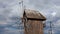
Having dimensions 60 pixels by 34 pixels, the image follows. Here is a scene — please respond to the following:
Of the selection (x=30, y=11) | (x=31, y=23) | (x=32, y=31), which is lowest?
(x=32, y=31)

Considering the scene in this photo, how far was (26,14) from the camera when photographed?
185 inches

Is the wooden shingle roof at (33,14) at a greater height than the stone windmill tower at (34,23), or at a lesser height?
greater

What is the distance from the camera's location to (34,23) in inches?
177

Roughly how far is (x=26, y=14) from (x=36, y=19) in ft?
1.39

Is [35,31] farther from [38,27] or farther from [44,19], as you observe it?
[44,19]

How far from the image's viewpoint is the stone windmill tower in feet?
14.6


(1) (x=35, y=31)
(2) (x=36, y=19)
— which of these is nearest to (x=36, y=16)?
(2) (x=36, y=19)

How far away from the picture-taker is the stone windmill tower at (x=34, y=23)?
4.45 m

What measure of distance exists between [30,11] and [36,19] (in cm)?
44

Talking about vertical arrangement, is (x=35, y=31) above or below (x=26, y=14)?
below

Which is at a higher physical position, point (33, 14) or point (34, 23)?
point (33, 14)

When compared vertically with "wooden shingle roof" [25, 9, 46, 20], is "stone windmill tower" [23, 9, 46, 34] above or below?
below

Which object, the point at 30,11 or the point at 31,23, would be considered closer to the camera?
the point at 31,23

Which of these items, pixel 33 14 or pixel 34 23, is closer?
pixel 34 23
